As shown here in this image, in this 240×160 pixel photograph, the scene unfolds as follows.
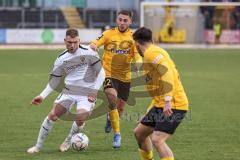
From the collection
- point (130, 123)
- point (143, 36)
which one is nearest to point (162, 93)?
point (143, 36)

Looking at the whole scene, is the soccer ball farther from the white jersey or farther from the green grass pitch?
the white jersey

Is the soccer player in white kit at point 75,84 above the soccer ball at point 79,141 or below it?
above

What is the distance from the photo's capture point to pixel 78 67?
35.8 ft

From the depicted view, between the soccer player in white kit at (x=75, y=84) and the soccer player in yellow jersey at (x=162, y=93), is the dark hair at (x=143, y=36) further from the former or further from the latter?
the soccer player in white kit at (x=75, y=84)

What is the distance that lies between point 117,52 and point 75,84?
171 centimetres

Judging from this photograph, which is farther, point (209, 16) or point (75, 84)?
point (209, 16)

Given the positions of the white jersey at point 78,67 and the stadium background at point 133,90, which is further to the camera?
the stadium background at point 133,90

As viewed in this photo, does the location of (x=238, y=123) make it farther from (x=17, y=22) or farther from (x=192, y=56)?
(x=17, y=22)

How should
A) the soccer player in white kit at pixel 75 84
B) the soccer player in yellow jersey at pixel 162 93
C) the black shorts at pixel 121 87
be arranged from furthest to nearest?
the black shorts at pixel 121 87 → the soccer player in white kit at pixel 75 84 → the soccer player in yellow jersey at pixel 162 93

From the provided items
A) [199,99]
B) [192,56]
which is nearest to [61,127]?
[199,99]

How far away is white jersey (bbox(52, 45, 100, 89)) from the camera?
10.8 m

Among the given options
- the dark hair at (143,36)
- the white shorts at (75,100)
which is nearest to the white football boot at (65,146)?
the white shorts at (75,100)

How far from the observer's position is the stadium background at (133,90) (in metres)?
11.4

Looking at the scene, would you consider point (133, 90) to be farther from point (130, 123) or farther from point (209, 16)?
point (209, 16)
